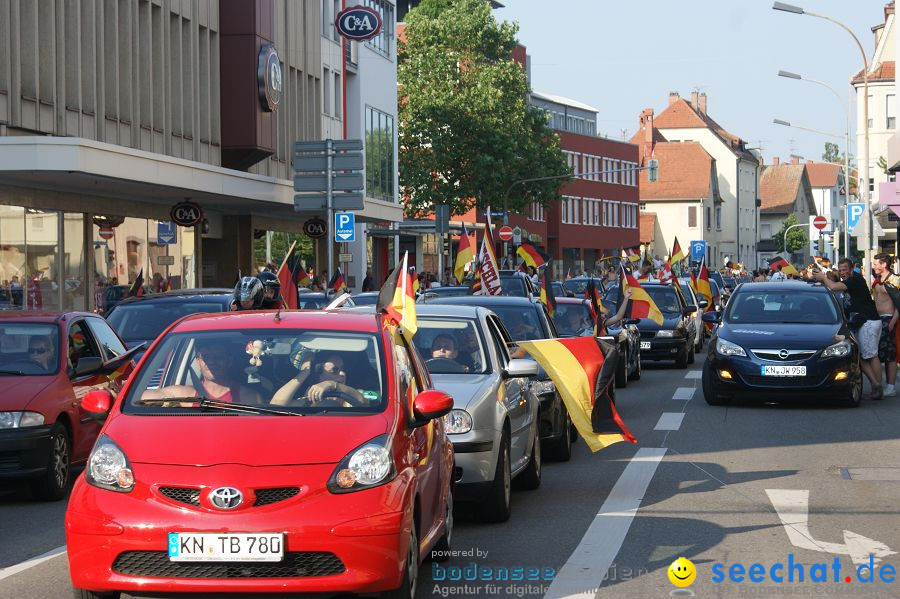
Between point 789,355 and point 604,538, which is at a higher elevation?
point 789,355

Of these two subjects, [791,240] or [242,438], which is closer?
[242,438]

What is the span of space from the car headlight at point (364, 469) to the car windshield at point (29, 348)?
624cm

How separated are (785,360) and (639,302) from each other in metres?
7.01

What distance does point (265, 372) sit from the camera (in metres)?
7.71

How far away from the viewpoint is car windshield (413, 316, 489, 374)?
11.0 meters

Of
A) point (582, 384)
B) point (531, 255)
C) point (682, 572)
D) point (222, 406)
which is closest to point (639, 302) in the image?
point (531, 255)

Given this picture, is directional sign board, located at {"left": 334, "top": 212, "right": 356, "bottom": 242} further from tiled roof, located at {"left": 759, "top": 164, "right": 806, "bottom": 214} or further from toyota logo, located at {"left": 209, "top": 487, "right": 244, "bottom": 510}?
tiled roof, located at {"left": 759, "top": 164, "right": 806, "bottom": 214}

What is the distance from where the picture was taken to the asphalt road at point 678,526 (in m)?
7.88

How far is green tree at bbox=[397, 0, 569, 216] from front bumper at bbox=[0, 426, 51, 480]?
205ft

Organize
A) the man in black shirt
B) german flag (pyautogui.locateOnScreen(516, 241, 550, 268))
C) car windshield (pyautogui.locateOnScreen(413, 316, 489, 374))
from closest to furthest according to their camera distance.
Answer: car windshield (pyautogui.locateOnScreen(413, 316, 489, 374))
the man in black shirt
german flag (pyautogui.locateOnScreen(516, 241, 550, 268))

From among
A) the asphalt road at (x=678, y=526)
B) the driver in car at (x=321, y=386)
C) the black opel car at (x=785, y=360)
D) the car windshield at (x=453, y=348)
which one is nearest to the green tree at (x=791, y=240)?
the black opel car at (x=785, y=360)

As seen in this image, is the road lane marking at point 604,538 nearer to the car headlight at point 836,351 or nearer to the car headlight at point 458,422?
the car headlight at point 458,422

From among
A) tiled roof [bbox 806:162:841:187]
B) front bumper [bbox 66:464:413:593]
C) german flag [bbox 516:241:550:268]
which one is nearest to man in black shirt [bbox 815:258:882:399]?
Answer: german flag [bbox 516:241:550:268]

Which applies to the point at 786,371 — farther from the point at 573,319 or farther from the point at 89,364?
the point at 89,364
